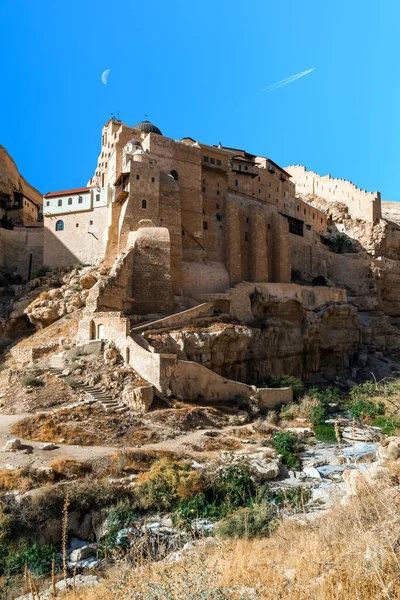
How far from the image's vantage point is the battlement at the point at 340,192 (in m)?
43.5

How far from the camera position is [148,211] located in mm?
27312

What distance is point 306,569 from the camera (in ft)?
16.3

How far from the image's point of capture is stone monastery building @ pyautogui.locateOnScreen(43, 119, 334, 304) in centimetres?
2731

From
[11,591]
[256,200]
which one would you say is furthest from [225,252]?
[11,591]

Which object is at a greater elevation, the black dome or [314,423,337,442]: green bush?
the black dome

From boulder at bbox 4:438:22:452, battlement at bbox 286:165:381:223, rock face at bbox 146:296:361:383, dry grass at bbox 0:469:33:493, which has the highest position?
battlement at bbox 286:165:381:223

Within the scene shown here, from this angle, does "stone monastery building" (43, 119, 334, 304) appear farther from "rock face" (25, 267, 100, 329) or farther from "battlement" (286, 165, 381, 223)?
"battlement" (286, 165, 381, 223)

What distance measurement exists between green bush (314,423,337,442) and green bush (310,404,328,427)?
21cm

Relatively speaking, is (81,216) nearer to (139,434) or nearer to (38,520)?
(139,434)

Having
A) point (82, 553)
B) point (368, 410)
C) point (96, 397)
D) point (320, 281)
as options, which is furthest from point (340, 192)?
point (82, 553)

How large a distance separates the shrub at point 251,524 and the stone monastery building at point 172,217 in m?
16.8

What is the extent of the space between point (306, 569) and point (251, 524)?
14.4 ft

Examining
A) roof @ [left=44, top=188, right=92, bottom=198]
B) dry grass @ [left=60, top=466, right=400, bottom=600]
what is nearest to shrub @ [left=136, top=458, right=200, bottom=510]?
dry grass @ [left=60, top=466, right=400, bottom=600]

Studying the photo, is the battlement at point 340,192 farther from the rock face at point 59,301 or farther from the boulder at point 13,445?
the boulder at point 13,445
